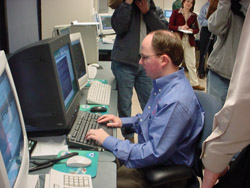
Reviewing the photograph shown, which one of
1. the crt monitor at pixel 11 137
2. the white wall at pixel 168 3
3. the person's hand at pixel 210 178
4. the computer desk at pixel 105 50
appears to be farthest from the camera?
the white wall at pixel 168 3

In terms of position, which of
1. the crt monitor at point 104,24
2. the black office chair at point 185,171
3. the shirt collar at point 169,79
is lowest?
the black office chair at point 185,171

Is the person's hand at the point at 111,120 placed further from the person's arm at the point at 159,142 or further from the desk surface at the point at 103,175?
the desk surface at the point at 103,175

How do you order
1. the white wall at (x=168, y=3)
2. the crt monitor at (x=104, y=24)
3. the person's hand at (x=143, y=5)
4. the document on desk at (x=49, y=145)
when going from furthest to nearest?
the white wall at (x=168, y=3) < the crt monitor at (x=104, y=24) < the person's hand at (x=143, y=5) < the document on desk at (x=49, y=145)

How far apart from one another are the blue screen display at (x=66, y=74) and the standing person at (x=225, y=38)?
0.95m

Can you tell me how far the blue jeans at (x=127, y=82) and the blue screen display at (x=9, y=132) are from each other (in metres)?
1.31

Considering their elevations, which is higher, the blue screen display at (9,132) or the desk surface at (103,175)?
the blue screen display at (9,132)

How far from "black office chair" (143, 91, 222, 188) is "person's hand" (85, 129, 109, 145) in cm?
24

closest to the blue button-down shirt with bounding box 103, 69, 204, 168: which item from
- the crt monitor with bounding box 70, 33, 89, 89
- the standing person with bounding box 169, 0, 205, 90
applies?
the crt monitor with bounding box 70, 33, 89, 89

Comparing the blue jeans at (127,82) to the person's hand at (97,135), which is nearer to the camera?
the person's hand at (97,135)

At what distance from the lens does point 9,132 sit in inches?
28.0

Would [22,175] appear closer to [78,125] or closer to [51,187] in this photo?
[51,187]

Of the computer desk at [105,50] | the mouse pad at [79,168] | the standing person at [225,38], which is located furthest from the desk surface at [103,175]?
the computer desk at [105,50]

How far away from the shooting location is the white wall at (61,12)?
290cm

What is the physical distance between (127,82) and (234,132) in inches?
54.9
